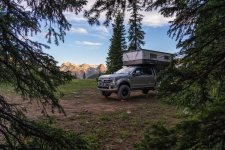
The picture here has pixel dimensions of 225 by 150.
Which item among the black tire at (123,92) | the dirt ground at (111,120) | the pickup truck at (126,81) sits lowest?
the dirt ground at (111,120)

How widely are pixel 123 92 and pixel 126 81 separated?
2.38 ft

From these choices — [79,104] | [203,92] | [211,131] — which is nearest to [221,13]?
[203,92]

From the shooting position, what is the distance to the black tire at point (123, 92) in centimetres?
1941

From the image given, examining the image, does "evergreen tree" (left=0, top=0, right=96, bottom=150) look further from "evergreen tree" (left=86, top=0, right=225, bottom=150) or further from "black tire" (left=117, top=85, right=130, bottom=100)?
"black tire" (left=117, top=85, right=130, bottom=100)

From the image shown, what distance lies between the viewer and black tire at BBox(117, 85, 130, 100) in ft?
63.7

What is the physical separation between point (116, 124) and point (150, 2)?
7.15 metres

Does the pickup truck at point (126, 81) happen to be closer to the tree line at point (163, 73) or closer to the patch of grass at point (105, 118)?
the patch of grass at point (105, 118)

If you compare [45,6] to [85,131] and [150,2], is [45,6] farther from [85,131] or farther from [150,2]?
[85,131]

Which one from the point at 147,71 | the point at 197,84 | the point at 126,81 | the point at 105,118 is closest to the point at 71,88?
the point at 147,71

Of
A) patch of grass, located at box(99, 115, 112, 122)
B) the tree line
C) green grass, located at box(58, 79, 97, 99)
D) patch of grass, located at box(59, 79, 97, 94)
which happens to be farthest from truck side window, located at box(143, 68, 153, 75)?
the tree line

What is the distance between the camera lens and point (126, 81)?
20.0 m

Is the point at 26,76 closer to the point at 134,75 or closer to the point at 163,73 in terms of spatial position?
the point at 163,73

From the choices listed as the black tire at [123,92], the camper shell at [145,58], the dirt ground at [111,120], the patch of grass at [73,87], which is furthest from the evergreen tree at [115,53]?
the dirt ground at [111,120]

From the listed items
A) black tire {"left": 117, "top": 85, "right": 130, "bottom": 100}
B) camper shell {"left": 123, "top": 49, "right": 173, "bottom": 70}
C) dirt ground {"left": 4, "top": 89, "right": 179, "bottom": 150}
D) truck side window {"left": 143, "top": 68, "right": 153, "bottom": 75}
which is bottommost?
dirt ground {"left": 4, "top": 89, "right": 179, "bottom": 150}
